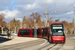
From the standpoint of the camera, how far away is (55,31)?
57.5 ft

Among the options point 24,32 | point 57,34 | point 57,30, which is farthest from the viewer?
point 24,32

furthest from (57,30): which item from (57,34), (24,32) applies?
(24,32)

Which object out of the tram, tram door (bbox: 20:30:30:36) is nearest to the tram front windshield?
the tram

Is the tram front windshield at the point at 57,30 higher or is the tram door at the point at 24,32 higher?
the tram front windshield at the point at 57,30

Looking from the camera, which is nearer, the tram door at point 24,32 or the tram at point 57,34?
the tram at point 57,34

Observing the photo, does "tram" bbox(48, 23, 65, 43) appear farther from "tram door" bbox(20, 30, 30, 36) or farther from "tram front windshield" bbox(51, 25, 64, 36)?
"tram door" bbox(20, 30, 30, 36)

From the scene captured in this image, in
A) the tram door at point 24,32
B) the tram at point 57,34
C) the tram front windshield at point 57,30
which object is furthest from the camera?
the tram door at point 24,32

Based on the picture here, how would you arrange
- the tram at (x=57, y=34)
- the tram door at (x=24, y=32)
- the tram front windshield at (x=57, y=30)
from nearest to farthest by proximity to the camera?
the tram at (x=57, y=34) → the tram front windshield at (x=57, y=30) → the tram door at (x=24, y=32)

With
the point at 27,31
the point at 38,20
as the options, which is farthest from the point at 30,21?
the point at 27,31

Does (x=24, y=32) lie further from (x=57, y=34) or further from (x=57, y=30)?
(x=57, y=34)

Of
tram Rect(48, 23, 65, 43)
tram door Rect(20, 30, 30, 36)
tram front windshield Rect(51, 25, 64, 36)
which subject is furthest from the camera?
tram door Rect(20, 30, 30, 36)

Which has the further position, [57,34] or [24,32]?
[24,32]

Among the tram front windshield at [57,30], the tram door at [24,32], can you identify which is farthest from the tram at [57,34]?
the tram door at [24,32]

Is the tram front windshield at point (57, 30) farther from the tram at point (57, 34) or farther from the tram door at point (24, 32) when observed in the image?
the tram door at point (24, 32)
